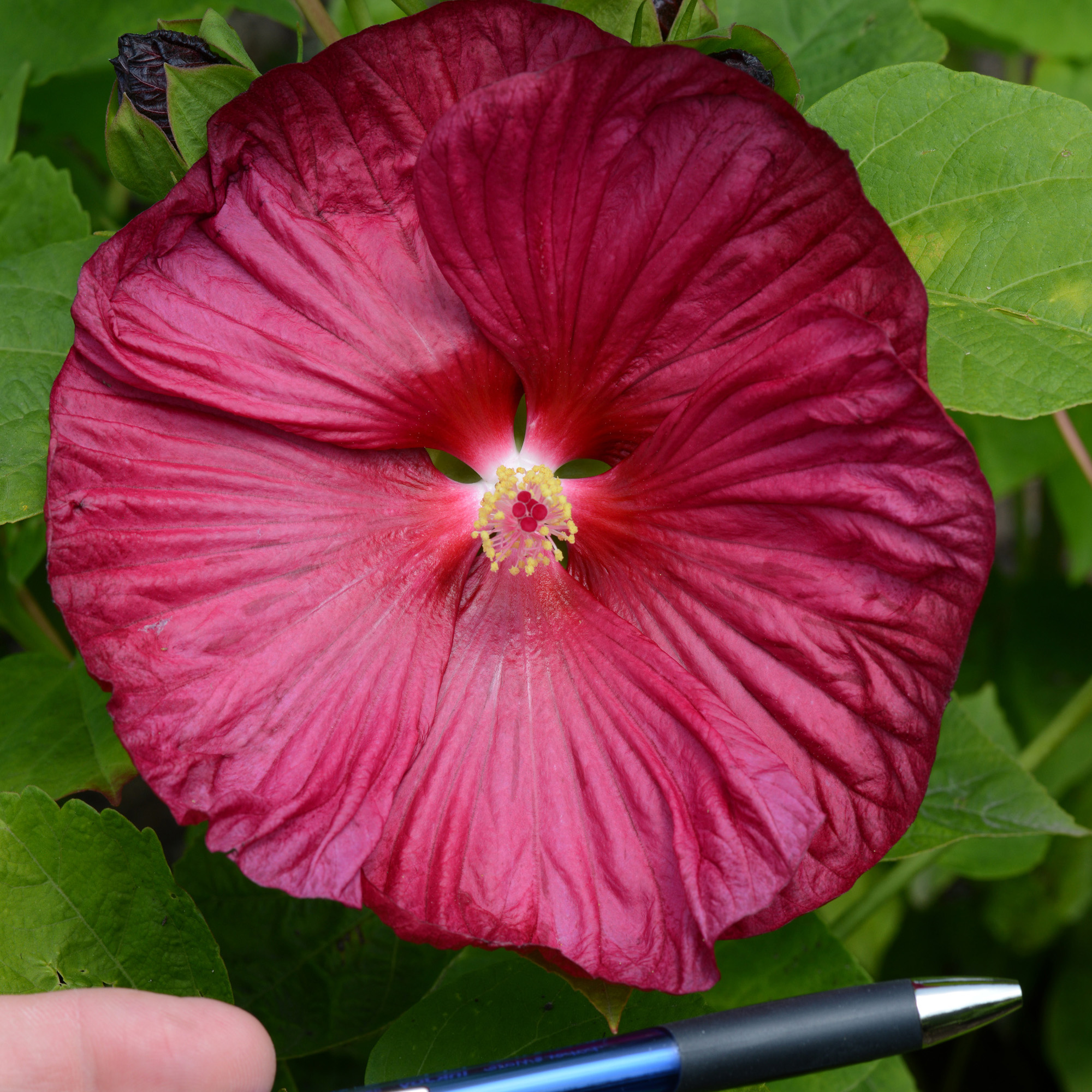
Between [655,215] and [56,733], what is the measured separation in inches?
21.0

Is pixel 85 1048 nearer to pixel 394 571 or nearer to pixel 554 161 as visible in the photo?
pixel 394 571

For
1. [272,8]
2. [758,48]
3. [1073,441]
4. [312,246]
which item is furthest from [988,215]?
[272,8]

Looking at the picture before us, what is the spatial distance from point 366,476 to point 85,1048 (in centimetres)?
34

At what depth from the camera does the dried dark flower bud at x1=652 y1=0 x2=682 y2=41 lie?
656 mm

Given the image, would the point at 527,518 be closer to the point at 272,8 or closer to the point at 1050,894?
the point at 272,8

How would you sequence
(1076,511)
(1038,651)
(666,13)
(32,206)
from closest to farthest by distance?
(666,13)
(32,206)
(1076,511)
(1038,651)

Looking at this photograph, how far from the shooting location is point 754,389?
22.9 inches

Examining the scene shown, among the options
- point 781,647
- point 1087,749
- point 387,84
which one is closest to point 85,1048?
point 781,647

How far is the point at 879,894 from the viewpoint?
995 millimetres

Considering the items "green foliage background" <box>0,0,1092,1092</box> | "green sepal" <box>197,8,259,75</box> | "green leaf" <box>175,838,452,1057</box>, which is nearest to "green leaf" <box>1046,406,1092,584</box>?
"green foliage background" <box>0,0,1092,1092</box>

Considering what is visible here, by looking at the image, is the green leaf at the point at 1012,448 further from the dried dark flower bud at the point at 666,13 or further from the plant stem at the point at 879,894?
the dried dark flower bud at the point at 666,13

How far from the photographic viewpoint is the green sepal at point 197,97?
602 mm

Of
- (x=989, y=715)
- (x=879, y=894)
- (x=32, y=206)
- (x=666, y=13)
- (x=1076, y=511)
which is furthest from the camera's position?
(x=1076, y=511)

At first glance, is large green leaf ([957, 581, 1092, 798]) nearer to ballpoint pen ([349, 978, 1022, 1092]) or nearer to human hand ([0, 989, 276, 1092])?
ballpoint pen ([349, 978, 1022, 1092])
